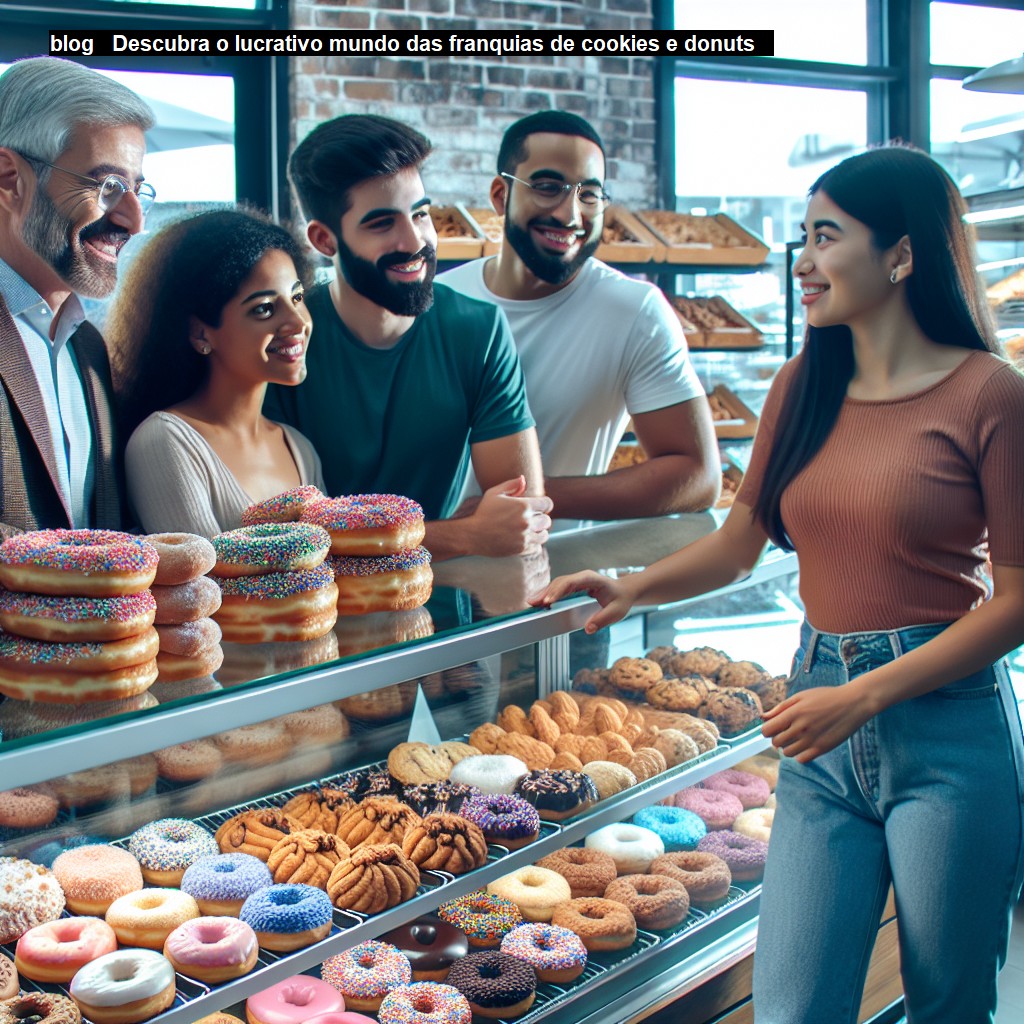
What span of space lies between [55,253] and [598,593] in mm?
1155

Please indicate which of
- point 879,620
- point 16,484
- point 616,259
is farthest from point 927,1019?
point 616,259

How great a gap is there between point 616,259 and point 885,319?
2.71m

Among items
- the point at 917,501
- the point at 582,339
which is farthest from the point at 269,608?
the point at 582,339

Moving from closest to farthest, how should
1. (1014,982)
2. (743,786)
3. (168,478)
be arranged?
(168,478) < (743,786) < (1014,982)

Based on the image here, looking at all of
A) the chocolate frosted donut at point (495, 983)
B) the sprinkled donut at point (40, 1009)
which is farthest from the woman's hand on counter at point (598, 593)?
the sprinkled donut at point (40, 1009)

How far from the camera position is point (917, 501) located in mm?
1785

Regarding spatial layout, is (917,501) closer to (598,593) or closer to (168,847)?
(598,593)

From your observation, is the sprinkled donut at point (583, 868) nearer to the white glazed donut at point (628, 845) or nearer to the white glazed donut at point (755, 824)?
the white glazed donut at point (628, 845)

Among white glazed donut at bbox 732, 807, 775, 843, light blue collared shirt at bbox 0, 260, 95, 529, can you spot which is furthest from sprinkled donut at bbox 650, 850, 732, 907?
light blue collared shirt at bbox 0, 260, 95, 529

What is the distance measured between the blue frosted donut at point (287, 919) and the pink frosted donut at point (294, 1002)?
21cm

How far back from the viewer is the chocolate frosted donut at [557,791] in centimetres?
216

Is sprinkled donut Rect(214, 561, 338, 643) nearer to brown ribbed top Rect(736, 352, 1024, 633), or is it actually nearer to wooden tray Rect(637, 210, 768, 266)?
brown ribbed top Rect(736, 352, 1024, 633)

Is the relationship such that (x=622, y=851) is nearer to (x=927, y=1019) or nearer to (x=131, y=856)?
(x=927, y=1019)

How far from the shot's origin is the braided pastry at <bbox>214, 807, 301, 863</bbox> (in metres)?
1.97
